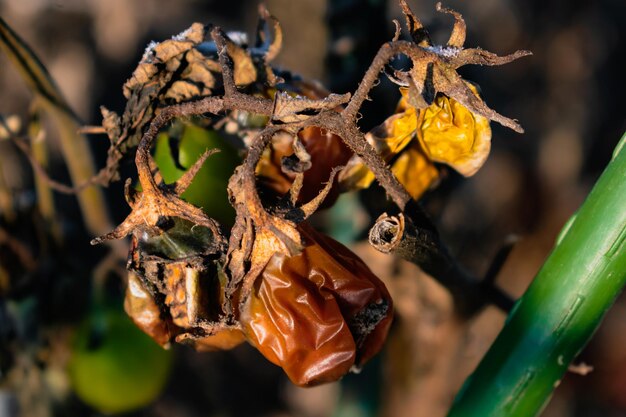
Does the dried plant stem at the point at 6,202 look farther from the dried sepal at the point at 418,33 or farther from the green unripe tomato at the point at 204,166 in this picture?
the dried sepal at the point at 418,33

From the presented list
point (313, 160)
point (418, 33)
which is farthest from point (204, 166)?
point (418, 33)

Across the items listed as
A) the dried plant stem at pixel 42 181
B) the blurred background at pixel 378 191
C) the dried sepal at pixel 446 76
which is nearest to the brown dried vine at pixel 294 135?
the dried sepal at pixel 446 76

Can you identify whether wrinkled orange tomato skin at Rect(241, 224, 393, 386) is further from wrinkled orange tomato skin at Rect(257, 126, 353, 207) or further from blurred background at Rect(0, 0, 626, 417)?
blurred background at Rect(0, 0, 626, 417)

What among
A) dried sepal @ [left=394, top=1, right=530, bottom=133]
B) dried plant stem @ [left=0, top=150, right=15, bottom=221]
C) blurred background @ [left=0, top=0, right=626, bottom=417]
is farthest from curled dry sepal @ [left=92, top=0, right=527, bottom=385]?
dried plant stem @ [left=0, top=150, right=15, bottom=221]

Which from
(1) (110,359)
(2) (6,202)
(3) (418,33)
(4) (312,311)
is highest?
(3) (418,33)

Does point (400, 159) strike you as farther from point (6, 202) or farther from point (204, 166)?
point (6, 202)
